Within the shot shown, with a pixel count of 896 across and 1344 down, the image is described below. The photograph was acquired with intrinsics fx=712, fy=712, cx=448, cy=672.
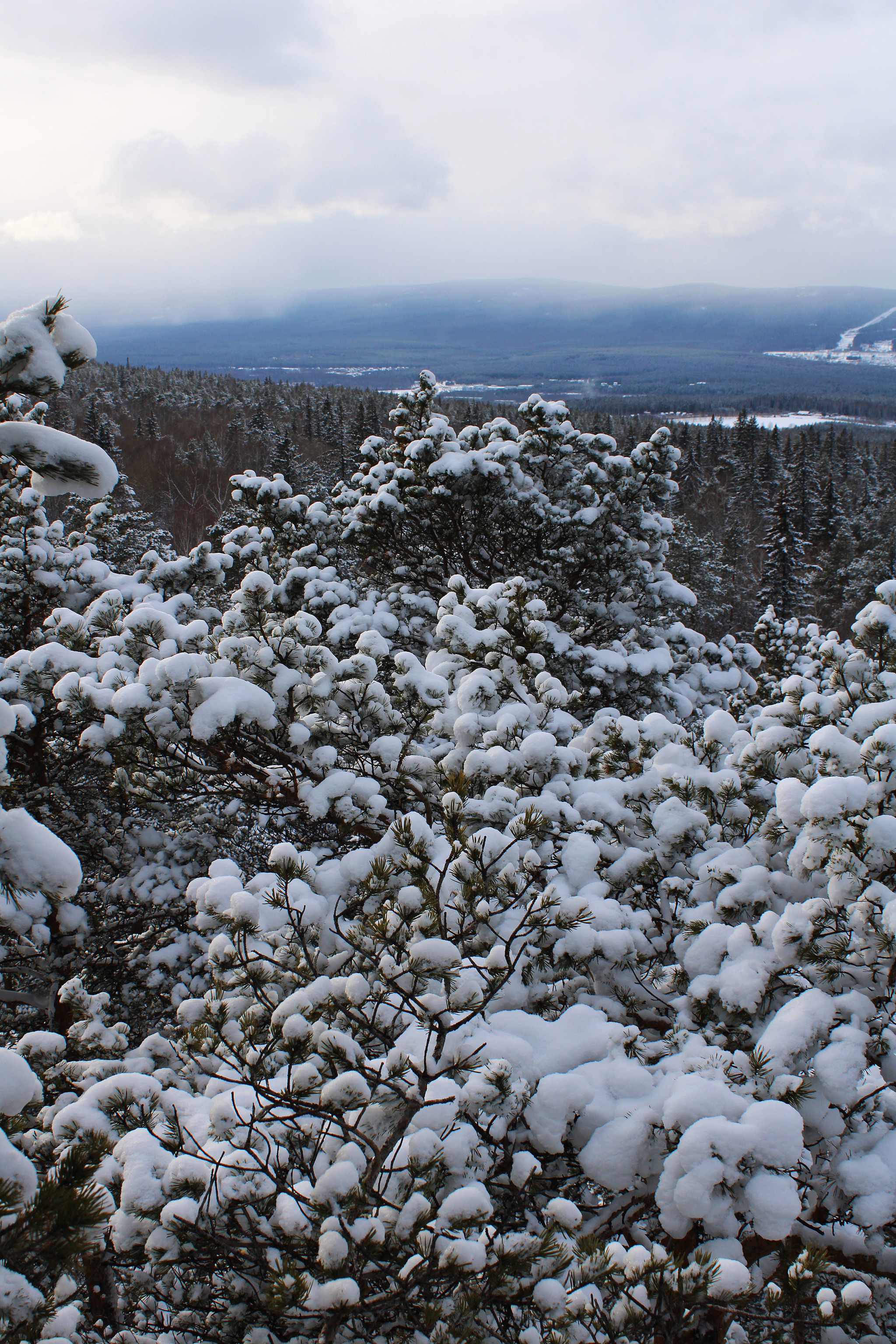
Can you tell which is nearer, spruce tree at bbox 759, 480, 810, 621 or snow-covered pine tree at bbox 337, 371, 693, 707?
snow-covered pine tree at bbox 337, 371, 693, 707

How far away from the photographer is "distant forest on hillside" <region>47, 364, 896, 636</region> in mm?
30484

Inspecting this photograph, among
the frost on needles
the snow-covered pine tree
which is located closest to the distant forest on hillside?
the snow-covered pine tree

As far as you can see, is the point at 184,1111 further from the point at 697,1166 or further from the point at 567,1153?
the point at 697,1166

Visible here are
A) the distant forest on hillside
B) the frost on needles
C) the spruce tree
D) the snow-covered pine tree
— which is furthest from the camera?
the distant forest on hillside

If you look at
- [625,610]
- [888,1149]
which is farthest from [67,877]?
[625,610]

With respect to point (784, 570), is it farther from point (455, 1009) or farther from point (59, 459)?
point (59, 459)

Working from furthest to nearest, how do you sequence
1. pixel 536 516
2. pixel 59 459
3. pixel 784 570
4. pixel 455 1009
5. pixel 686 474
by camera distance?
pixel 686 474 < pixel 784 570 < pixel 536 516 < pixel 455 1009 < pixel 59 459

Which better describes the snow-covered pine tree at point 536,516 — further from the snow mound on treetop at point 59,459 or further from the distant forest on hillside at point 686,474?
the snow mound on treetop at point 59,459

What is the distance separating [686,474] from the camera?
57969 mm

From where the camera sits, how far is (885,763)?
2539mm

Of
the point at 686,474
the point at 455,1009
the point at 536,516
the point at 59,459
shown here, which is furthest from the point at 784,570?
the point at 686,474

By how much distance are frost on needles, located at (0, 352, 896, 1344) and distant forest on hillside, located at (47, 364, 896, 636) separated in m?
8.78

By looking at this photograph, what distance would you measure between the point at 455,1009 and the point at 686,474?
6159 centimetres

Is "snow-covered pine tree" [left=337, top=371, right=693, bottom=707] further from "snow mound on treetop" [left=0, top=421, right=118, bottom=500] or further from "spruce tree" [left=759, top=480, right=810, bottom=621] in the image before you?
"spruce tree" [left=759, top=480, right=810, bottom=621]
